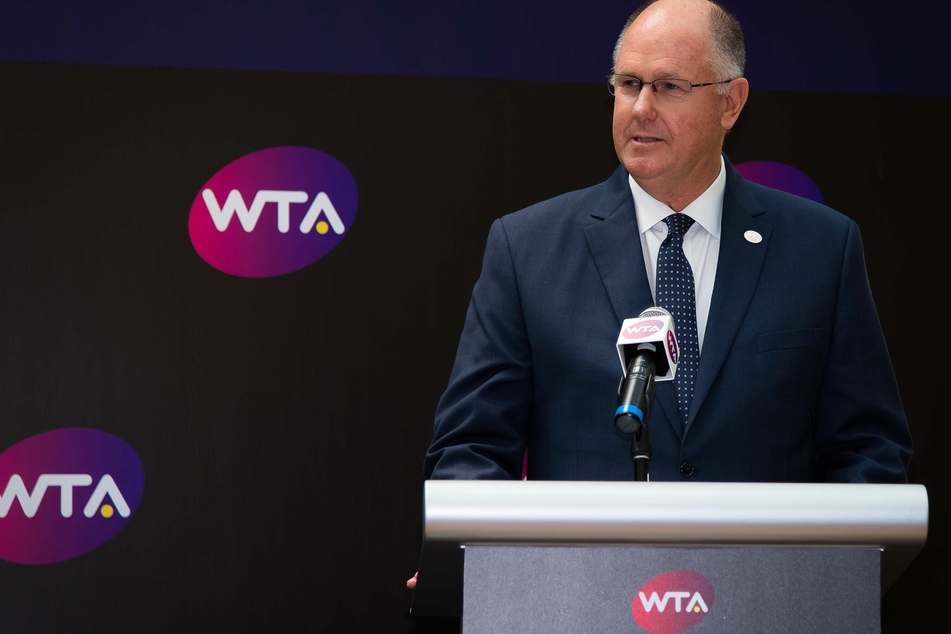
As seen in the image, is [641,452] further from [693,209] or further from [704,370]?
[693,209]

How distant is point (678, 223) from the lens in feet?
6.69

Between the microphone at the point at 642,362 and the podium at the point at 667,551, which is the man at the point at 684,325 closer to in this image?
the microphone at the point at 642,362

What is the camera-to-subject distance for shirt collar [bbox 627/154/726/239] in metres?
2.06

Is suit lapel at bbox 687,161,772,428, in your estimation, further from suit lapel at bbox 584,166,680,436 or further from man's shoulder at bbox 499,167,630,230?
man's shoulder at bbox 499,167,630,230

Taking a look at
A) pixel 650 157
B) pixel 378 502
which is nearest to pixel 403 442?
pixel 378 502

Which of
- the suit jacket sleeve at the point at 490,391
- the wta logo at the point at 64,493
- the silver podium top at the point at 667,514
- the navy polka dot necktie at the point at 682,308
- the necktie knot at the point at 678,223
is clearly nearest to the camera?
the silver podium top at the point at 667,514

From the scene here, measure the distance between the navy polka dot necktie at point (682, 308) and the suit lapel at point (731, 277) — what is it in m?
0.04

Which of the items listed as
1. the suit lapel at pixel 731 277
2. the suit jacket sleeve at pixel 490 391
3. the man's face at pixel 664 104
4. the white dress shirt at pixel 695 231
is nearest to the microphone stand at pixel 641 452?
the suit jacket sleeve at pixel 490 391

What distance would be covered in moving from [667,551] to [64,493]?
225 centimetres

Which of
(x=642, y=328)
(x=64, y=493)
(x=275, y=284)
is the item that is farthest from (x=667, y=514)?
(x=64, y=493)

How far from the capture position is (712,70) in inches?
81.0

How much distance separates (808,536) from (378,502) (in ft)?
6.68

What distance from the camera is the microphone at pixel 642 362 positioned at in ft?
3.98

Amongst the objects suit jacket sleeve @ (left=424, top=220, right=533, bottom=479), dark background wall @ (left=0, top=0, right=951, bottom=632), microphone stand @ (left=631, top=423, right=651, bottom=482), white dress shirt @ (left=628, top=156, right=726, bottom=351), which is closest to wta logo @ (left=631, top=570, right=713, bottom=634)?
microphone stand @ (left=631, top=423, right=651, bottom=482)
